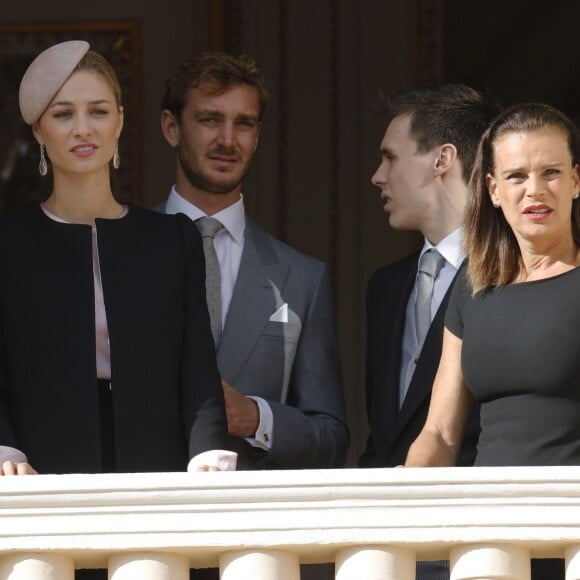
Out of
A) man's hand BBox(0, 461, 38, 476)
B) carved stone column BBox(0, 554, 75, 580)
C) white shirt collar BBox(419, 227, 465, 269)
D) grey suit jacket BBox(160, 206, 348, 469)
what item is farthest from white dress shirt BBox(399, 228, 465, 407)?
carved stone column BBox(0, 554, 75, 580)

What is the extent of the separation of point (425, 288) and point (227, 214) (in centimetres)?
52

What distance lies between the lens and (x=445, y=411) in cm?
370

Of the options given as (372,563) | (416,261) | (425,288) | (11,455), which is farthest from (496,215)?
(11,455)

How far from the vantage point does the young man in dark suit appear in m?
4.32

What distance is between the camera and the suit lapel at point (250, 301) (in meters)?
4.38

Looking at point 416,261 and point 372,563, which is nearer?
point 372,563

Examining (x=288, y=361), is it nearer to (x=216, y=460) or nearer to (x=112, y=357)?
(x=112, y=357)

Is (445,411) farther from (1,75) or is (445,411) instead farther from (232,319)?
(1,75)

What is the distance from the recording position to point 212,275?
4.51 meters

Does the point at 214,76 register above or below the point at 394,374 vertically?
above

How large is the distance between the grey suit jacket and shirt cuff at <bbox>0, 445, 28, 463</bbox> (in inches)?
31.3

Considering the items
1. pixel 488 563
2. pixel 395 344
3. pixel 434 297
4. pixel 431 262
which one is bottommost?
pixel 488 563

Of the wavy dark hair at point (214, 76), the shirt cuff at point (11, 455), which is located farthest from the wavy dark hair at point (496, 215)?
the wavy dark hair at point (214, 76)

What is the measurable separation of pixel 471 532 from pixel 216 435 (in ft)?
2.24
